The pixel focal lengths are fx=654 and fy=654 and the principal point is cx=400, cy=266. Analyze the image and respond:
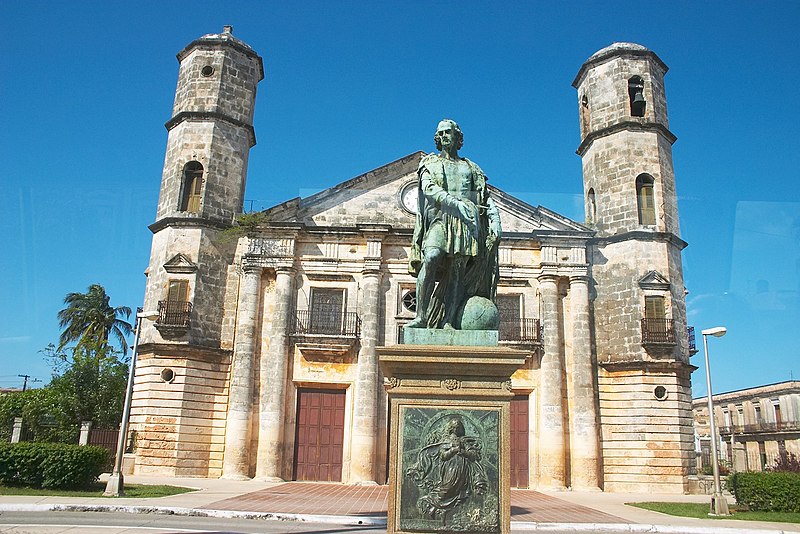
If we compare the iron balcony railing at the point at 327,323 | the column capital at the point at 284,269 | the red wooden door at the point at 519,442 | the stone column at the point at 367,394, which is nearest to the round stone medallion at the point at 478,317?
the stone column at the point at 367,394

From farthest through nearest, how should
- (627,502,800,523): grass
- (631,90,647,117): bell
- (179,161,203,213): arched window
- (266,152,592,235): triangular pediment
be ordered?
1. (631,90,647,117): bell
2. (266,152,592,235): triangular pediment
3. (179,161,203,213): arched window
4. (627,502,800,523): grass

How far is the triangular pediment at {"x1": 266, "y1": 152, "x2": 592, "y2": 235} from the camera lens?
25453 mm

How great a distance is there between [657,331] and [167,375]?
17.2 metres

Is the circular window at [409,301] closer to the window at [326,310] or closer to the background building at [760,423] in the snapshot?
the window at [326,310]

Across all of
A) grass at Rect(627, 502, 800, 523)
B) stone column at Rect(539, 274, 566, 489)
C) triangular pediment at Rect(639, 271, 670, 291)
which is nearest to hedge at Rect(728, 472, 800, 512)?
grass at Rect(627, 502, 800, 523)

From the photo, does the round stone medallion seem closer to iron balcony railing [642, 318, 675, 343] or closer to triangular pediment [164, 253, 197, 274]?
iron balcony railing [642, 318, 675, 343]

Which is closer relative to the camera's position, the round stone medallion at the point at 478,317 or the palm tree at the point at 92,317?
the round stone medallion at the point at 478,317

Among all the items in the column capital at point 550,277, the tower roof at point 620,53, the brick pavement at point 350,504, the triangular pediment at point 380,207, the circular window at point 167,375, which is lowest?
the brick pavement at point 350,504

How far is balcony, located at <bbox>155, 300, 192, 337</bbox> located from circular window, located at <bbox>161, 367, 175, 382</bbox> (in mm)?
1216

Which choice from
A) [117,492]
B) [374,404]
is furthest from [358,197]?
[117,492]

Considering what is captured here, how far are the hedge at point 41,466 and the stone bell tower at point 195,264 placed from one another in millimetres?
5409

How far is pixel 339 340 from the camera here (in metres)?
23.6

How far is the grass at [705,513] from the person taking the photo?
14.5 m

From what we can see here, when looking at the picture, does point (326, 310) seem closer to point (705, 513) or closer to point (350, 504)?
point (350, 504)
